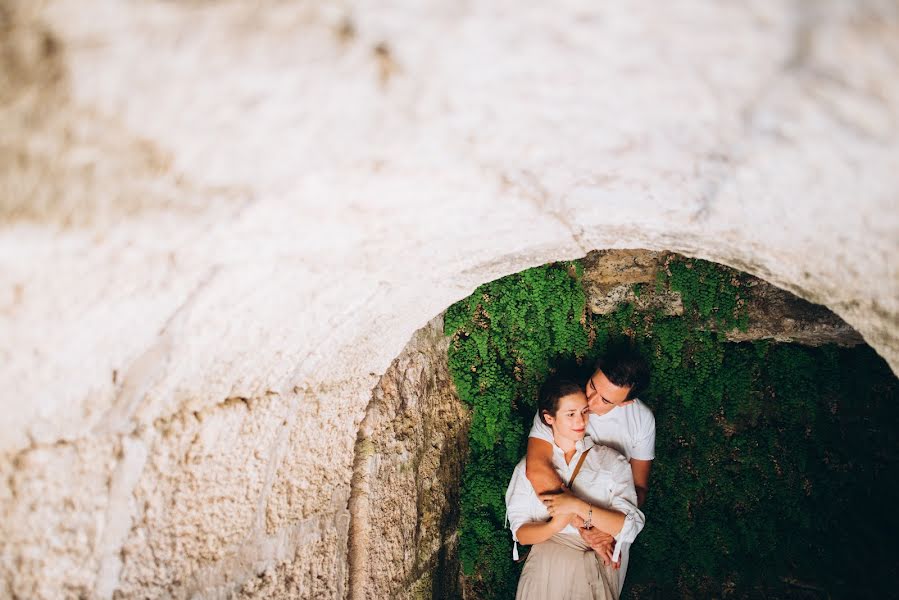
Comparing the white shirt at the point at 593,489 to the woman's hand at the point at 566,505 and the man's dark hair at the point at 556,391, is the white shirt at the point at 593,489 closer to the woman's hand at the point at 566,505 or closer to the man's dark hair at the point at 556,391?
the woman's hand at the point at 566,505

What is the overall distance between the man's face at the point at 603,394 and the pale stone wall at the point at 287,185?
1663mm

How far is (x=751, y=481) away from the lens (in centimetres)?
384

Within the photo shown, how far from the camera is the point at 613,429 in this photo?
3559 mm

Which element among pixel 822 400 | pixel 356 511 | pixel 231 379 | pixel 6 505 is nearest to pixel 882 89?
pixel 231 379

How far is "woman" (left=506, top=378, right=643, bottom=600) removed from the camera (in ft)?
9.80

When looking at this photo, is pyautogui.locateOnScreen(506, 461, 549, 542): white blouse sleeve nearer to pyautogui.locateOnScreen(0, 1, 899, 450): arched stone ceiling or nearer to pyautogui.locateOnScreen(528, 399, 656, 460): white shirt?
pyautogui.locateOnScreen(528, 399, 656, 460): white shirt

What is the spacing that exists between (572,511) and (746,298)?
1.88 meters

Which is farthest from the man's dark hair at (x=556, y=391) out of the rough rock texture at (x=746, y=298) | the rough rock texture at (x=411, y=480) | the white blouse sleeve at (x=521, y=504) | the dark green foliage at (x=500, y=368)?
the rough rock texture at (x=746, y=298)

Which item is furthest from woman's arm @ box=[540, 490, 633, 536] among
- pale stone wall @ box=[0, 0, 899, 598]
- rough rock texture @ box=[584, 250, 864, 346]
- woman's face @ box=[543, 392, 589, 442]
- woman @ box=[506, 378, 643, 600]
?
pale stone wall @ box=[0, 0, 899, 598]

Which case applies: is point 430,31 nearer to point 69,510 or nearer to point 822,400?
point 69,510

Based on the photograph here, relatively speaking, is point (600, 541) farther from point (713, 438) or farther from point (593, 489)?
point (713, 438)

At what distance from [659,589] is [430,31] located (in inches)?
178

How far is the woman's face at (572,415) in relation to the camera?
10.3 feet

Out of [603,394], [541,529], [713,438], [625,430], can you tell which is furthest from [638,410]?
[541,529]
